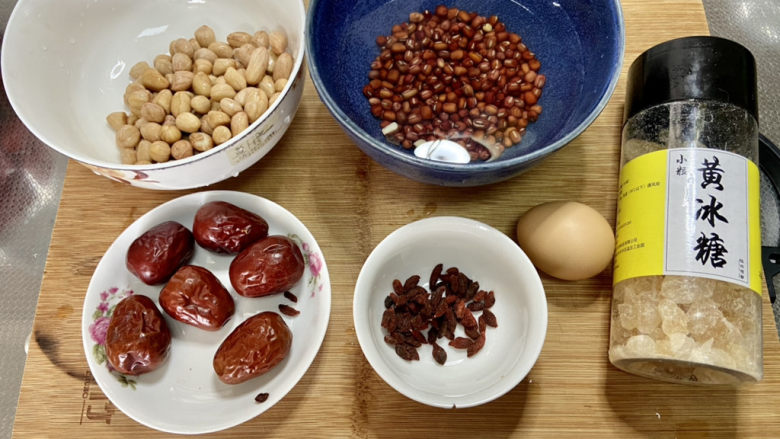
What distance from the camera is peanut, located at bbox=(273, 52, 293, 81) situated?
910mm

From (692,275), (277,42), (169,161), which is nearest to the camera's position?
(692,275)

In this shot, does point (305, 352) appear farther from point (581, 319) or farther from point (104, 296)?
point (581, 319)

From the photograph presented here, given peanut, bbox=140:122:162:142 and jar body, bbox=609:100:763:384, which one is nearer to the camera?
jar body, bbox=609:100:763:384

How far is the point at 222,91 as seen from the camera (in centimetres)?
91

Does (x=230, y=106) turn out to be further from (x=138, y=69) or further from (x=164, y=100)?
(x=138, y=69)

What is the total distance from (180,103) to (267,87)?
0.47 feet

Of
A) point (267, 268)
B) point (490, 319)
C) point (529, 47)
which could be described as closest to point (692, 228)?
point (490, 319)

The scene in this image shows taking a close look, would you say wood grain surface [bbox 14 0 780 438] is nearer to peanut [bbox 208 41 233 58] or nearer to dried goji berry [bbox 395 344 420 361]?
dried goji berry [bbox 395 344 420 361]

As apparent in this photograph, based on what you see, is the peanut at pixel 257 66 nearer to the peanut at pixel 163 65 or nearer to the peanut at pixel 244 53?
the peanut at pixel 244 53

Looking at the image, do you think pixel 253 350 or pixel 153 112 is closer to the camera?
pixel 253 350

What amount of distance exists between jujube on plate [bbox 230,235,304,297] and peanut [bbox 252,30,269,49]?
13.9 inches

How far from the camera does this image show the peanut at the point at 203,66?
3.09 ft

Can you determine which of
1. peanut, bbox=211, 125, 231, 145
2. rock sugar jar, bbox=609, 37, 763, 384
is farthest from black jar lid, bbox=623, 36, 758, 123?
peanut, bbox=211, 125, 231, 145

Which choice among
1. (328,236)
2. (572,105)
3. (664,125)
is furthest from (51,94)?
(664,125)
